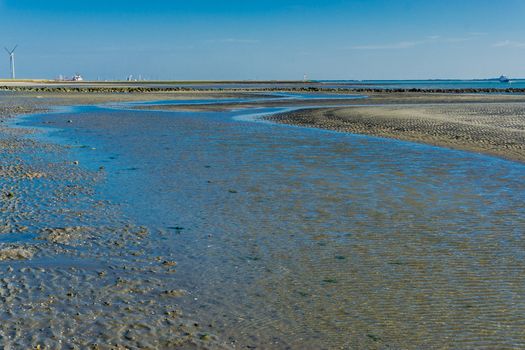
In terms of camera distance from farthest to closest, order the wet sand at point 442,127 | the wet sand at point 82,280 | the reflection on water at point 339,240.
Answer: the wet sand at point 442,127 < the reflection on water at point 339,240 < the wet sand at point 82,280

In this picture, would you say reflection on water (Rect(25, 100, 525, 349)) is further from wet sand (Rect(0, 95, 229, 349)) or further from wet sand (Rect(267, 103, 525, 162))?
wet sand (Rect(267, 103, 525, 162))

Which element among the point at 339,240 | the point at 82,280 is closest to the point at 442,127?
the point at 339,240

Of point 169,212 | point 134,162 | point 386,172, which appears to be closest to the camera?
point 169,212

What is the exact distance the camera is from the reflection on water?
6781 millimetres

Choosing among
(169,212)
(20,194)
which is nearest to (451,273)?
(169,212)

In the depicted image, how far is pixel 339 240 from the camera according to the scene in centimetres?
1020

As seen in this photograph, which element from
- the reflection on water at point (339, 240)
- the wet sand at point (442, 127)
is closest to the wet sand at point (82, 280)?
the reflection on water at point (339, 240)

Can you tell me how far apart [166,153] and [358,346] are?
1592cm

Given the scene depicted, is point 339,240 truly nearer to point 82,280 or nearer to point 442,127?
point 82,280

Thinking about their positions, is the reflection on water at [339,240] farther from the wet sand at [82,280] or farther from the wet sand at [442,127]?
the wet sand at [442,127]

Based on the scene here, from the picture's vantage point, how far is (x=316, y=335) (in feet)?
21.2

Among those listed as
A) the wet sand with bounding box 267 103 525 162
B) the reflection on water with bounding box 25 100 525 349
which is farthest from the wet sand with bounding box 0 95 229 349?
the wet sand with bounding box 267 103 525 162

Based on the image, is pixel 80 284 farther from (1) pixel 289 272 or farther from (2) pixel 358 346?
(2) pixel 358 346

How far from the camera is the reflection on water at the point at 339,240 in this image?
6781 mm
